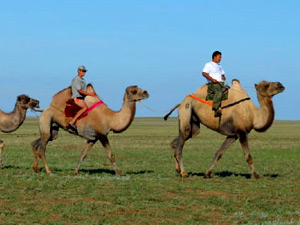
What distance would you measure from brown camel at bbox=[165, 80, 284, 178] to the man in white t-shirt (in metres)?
0.26

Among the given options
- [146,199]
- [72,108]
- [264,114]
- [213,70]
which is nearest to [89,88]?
[72,108]

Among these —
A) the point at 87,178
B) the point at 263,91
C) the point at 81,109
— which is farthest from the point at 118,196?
the point at 263,91

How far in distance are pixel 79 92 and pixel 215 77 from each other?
358cm

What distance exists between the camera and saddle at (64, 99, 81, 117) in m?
16.7

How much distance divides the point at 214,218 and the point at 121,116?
6.40 metres

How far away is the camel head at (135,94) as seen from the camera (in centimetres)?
1634

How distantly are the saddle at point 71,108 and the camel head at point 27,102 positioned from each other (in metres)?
2.89

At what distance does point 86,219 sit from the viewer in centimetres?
A: 1024

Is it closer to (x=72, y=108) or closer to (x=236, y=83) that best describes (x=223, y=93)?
(x=236, y=83)

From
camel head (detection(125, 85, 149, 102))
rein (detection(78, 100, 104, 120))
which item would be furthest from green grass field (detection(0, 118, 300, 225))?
camel head (detection(125, 85, 149, 102))

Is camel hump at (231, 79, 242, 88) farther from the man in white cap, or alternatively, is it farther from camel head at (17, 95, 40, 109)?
camel head at (17, 95, 40, 109)

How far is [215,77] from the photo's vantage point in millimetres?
16391

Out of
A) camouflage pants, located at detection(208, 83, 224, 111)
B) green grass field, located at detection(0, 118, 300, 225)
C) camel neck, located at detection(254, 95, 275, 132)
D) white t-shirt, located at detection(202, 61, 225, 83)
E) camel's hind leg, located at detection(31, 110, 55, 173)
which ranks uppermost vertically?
white t-shirt, located at detection(202, 61, 225, 83)

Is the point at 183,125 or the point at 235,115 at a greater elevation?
the point at 235,115
